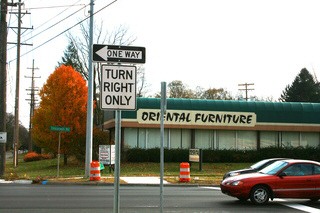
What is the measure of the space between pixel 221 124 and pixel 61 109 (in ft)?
43.2

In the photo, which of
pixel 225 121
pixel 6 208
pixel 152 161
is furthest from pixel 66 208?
pixel 225 121

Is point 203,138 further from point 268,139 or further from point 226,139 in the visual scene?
point 268,139

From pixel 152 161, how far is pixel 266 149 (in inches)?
368

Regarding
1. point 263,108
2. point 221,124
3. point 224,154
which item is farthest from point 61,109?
point 263,108

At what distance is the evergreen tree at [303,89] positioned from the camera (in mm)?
81938

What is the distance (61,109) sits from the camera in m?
41.4

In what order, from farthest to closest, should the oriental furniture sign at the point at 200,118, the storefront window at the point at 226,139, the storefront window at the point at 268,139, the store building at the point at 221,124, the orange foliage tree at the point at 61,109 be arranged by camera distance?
the storefront window at the point at 268,139
the storefront window at the point at 226,139
the orange foliage tree at the point at 61,109
the store building at the point at 221,124
the oriental furniture sign at the point at 200,118

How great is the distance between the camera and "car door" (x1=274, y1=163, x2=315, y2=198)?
50.5 ft

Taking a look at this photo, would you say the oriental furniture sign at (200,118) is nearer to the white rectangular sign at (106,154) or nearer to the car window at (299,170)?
the white rectangular sign at (106,154)

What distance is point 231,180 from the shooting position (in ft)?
51.3

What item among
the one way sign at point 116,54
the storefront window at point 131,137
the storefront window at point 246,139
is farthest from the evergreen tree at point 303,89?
the one way sign at point 116,54

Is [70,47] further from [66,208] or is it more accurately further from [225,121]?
[66,208]

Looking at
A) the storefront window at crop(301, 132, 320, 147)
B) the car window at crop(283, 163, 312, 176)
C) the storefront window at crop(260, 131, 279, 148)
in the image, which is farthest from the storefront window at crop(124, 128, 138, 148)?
the car window at crop(283, 163, 312, 176)

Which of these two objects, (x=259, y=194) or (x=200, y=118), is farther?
(x=200, y=118)
